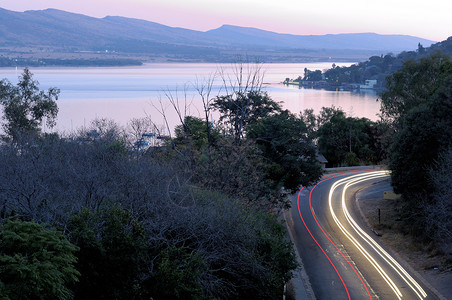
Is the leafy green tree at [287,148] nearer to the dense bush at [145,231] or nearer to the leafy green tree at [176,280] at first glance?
the dense bush at [145,231]

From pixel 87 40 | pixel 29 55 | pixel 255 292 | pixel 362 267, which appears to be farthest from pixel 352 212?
pixel 87 40

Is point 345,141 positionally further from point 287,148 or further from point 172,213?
point 172,213

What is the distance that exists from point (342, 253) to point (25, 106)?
1003 inches

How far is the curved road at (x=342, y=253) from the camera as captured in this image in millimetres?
A: 19000

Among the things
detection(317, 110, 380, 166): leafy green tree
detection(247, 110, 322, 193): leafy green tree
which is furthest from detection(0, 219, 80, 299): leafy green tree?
detection(317, 110, 380, 166): leafy green tree

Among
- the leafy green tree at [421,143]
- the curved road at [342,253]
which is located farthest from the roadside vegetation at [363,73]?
the leafy green tree at [421,143]

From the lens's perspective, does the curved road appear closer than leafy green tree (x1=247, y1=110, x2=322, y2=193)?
Yes

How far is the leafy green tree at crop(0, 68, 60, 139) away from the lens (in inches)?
1371

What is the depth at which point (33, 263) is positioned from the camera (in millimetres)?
7797

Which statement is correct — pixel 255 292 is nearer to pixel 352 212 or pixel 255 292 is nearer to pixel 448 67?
pixel 352 212

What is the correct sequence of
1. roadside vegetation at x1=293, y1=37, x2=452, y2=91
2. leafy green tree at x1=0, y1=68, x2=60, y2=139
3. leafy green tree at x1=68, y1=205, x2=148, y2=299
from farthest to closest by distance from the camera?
roadside vegetation at x1=293, y1=37, x2=452, y2=91
leafy green tree at x1=0, y1=68, x2=60, y2=139
leafy green tree at x1=68, y1=205, x2=148, y2=299

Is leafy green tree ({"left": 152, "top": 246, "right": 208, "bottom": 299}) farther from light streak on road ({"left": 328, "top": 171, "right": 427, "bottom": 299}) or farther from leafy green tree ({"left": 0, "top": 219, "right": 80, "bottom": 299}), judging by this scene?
light streak on road ({"left": 328, "top": 171, "right": 427, "bottom": 299})

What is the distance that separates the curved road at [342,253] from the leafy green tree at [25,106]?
20.3 m

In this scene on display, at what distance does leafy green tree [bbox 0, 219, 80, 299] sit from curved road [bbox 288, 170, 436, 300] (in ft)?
41.5
